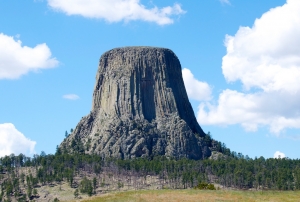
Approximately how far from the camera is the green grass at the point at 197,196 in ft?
271

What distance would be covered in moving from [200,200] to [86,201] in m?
15.6

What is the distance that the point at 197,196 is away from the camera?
3337 inches

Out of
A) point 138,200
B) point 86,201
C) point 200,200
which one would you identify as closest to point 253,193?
point 200,200

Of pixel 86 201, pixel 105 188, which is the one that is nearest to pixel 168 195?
pixel 86 201

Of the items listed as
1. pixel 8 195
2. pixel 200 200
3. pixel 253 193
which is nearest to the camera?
pixel 200 200

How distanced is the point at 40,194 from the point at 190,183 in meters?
47.8

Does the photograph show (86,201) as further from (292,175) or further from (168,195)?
(292,175)

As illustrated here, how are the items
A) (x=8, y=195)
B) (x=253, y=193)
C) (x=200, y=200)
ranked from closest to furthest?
(x=200, y=200) < (x=253, y=193) < (x=8, y=195)

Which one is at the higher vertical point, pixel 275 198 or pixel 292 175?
pixel 292 175

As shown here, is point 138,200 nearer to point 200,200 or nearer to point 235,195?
point 200,200

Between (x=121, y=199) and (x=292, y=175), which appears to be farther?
(x=292, y=175)

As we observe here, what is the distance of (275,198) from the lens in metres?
83.6

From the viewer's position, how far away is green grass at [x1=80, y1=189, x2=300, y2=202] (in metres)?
82.6

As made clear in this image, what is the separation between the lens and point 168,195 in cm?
8575
